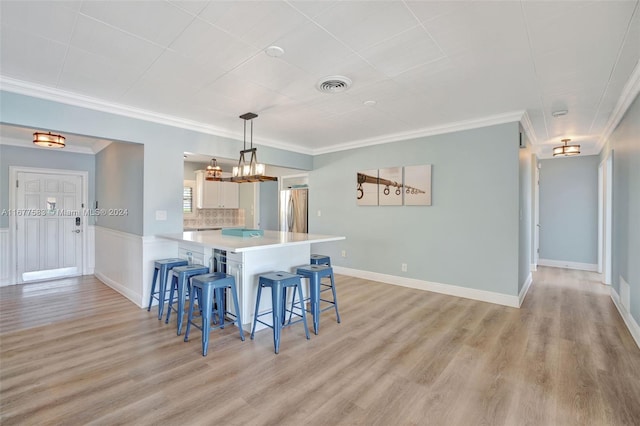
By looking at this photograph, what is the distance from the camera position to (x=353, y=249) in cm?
554

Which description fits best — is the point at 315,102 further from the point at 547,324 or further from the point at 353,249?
the point at 547,324

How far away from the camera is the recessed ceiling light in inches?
89.1

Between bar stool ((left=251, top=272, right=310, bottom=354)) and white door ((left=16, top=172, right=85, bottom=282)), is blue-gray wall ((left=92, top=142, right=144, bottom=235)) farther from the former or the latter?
bar stool ((left=251, top=272, right=310, bottom=354))

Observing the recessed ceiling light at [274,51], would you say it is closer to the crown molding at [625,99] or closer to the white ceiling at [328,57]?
the white ceiling at [328,57]

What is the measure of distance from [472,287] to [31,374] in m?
4.70

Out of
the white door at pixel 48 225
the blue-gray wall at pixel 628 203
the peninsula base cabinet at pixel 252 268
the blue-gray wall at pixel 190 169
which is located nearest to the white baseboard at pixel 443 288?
the blue-gray wall at pixel 628 203

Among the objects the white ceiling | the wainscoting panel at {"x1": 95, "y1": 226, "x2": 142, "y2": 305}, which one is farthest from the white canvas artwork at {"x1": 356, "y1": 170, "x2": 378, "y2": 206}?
the wainscoting panel at {"x1": 95, "y1": 226, "x2": 142, "y2": 305}

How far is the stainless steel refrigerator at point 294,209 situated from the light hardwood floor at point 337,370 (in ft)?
10.5

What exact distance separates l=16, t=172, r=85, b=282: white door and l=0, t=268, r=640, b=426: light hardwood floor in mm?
1791

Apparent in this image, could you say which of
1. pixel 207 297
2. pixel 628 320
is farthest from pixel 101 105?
pixel 628 320

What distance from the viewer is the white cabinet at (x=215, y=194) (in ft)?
23.6

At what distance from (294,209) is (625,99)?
5.38m

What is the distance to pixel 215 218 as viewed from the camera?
313 inches

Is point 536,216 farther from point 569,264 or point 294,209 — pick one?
point 294,209
